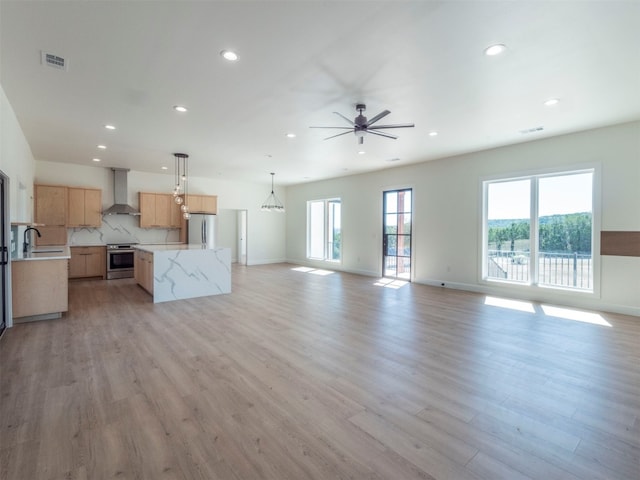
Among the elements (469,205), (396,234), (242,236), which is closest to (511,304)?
(469,205)

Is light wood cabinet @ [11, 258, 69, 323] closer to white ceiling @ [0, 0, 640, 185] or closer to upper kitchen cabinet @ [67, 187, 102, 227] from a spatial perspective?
white ceiling @ [0, 0, 640, 185]

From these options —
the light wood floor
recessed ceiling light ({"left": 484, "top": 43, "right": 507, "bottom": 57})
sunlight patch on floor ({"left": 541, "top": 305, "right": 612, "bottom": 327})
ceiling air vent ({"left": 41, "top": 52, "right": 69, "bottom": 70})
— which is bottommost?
the light wood floor

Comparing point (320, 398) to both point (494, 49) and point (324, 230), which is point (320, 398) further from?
point (324, 230)

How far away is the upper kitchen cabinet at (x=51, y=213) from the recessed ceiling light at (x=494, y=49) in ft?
29.0

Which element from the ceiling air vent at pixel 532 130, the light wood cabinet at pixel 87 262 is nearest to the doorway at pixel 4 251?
the light wood cabinet at pixel 87 262

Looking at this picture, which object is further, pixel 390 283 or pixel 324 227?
pixel 324 227

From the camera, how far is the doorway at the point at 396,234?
8.07 metres

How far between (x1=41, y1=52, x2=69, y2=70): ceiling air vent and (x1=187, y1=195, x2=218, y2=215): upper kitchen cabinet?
6365 mm

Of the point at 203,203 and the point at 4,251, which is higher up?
the point at 203,203

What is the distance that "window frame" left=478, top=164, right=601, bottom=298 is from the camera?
509cm

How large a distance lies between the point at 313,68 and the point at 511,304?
5.08 meters

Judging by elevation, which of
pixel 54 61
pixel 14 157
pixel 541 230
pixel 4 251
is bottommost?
pixel 4 251

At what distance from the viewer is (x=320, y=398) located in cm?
248

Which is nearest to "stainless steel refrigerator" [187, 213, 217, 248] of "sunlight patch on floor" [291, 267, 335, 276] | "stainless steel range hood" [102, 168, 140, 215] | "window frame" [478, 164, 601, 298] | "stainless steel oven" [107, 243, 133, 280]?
"stainless steel range hood" [102, 168, 140, 215]
